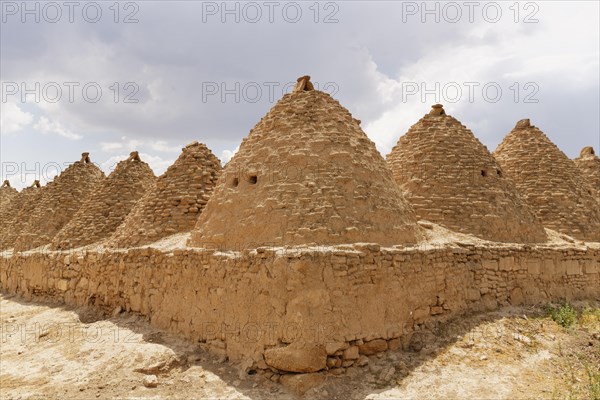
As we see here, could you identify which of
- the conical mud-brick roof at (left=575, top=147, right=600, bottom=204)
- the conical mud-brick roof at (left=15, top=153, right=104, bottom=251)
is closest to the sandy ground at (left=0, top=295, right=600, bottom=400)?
the conical mud-brick roof at (left=15, top=153, right=104, bottom=251)

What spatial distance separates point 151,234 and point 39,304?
446 cm

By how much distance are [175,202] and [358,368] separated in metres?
6.47

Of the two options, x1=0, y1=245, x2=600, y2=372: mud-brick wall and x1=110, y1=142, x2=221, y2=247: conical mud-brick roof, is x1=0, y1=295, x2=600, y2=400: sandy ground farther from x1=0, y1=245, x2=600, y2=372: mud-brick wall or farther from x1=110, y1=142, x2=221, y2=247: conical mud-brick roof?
x1=110, y1=142, x2=221, y2=247: conical mud-brick roof

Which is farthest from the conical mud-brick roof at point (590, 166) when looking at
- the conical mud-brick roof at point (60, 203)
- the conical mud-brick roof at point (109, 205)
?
the conical mud-brick roof at point (60, 203)

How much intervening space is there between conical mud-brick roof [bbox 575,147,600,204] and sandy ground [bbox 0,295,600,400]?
10.7m

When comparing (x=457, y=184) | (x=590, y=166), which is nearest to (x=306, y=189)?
(x=457, y=184)

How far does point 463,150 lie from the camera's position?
11.3 m

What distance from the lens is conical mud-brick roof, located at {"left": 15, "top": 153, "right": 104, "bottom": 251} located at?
15.2 m

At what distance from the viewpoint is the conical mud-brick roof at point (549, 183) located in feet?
40.9

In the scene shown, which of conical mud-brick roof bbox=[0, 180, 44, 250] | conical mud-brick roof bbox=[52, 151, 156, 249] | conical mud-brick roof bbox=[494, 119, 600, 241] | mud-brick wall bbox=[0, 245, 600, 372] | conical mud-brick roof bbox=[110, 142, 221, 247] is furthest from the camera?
conical mud-brick roof bbox=[0, 180, 44, 250]

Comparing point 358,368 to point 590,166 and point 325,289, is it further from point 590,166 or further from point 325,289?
point 590,166

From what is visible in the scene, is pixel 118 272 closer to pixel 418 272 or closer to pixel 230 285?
pixel 230 285

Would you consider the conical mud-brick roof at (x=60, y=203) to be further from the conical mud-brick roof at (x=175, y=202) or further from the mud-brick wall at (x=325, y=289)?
the mud-brick wall at (x=325, y=289)

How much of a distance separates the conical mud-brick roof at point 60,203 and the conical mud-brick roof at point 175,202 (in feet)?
15.3
